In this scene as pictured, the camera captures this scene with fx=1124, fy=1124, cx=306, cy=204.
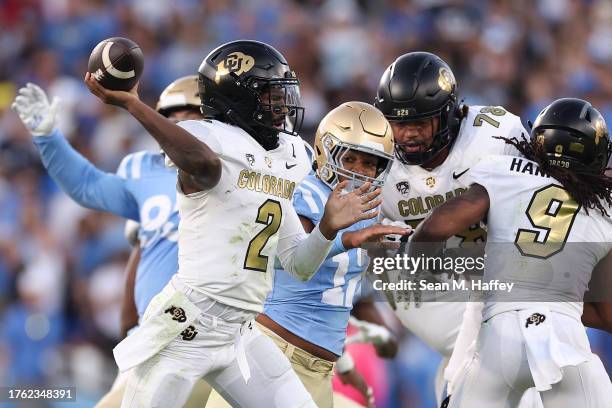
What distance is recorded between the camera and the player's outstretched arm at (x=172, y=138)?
153 inches

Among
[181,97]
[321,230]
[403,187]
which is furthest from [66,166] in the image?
[321,230]

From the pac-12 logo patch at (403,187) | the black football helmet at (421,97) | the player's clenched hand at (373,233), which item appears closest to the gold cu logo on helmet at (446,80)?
the black football helmet at (421,97)

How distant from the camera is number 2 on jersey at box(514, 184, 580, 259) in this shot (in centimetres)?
461

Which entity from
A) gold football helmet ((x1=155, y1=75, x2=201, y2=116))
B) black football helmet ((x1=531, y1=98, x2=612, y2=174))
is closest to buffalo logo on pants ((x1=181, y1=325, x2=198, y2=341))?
black football helmet ((x1=531, y1=98, x2=612, y2=174))

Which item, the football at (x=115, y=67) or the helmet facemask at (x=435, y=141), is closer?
the football at (x=115, y=67)

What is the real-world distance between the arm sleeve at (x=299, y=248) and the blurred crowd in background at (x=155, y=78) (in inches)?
155

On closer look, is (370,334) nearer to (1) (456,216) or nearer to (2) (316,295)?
(2) (316,295)

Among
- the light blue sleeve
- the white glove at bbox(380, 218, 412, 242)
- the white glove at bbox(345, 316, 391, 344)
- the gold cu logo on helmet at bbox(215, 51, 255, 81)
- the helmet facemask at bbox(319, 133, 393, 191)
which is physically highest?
the gold cu logo on helmet at bbox(215, 51, 255, 81)

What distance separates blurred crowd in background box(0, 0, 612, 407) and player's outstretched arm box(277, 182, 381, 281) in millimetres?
3948

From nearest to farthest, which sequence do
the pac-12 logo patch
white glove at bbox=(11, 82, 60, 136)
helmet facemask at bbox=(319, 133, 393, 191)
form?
helmet facemask at bbox=(319, 133, 393, 191) → the pac-12 logo patch → white glove at bbox=(11, 82, 60, 136)

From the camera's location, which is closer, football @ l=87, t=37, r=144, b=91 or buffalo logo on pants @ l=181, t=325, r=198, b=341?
football @ l=87, t=37, r=144, b=91

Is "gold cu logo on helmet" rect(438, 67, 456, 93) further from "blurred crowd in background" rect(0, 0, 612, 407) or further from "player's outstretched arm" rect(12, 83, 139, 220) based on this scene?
"blurred crowd in background" rect(0, 0, 612, 407)

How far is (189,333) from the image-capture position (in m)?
4.25

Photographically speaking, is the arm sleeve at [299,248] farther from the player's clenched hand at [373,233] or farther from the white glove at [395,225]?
the white glove at [395,225]
